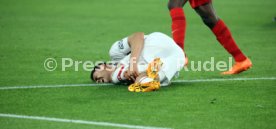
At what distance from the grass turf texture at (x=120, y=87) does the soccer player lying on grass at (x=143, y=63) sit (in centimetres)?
15

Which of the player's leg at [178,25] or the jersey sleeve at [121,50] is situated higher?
the player's leg at [178,25]

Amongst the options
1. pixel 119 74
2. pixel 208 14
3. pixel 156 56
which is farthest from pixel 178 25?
pixel 119 74

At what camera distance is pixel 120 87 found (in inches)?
350

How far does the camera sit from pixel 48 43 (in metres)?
13.5

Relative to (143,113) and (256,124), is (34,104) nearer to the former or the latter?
(143,113)

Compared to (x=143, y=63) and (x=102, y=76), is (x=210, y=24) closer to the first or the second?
(x=143, y=63)

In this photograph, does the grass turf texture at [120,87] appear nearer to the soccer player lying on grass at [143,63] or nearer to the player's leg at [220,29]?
the soccer player lying on grass at [143,63]

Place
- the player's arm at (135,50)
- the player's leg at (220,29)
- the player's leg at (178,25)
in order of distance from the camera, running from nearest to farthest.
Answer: the player's arm at (135,50), the player's leg at (178,25), the player's leg at (220,29)

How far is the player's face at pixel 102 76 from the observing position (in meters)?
8.95

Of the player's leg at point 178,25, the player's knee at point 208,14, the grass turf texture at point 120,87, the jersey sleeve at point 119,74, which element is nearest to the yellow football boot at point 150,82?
the grass turf texture at point 120,87

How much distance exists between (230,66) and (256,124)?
4.05 m

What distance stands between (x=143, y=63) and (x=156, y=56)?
0.69 feet

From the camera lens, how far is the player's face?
895 cm

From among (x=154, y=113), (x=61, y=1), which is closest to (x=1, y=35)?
(x=154, y=113)
